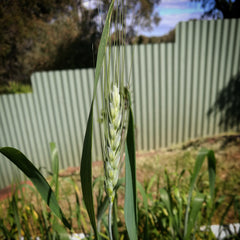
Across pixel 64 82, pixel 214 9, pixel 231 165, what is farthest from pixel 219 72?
pixel 214 9

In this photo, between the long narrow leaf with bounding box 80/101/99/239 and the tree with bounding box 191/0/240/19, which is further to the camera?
the tree with bounding box 191/0/240/19

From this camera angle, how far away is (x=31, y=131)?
8.02 ft

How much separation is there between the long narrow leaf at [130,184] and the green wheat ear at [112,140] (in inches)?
1.6

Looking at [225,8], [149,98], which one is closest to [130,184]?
[149,98]

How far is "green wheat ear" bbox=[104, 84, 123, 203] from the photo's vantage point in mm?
339

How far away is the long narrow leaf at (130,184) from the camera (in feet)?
0.94

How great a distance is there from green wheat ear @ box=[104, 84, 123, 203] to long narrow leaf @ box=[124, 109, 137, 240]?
0.04m

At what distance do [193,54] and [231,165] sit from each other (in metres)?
1.62

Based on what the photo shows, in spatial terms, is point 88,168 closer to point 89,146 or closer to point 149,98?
point 89,146

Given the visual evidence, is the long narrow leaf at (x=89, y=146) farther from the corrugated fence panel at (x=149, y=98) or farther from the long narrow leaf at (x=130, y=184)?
the corrugated fence panel at (x=149, y=98)

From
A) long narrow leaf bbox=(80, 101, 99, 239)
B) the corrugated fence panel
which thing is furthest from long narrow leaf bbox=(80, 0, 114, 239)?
the corrugated fence panel

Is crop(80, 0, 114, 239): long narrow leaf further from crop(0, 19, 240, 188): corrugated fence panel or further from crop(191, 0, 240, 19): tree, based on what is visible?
crop(191, 0, 240, 19): tree

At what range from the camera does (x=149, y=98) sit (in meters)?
2.74

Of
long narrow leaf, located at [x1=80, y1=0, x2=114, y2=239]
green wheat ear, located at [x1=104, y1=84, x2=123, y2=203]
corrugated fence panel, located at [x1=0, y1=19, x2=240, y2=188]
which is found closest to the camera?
long narrow leaf, located at [x1=80, y1=0, x2=114, y2=239]
